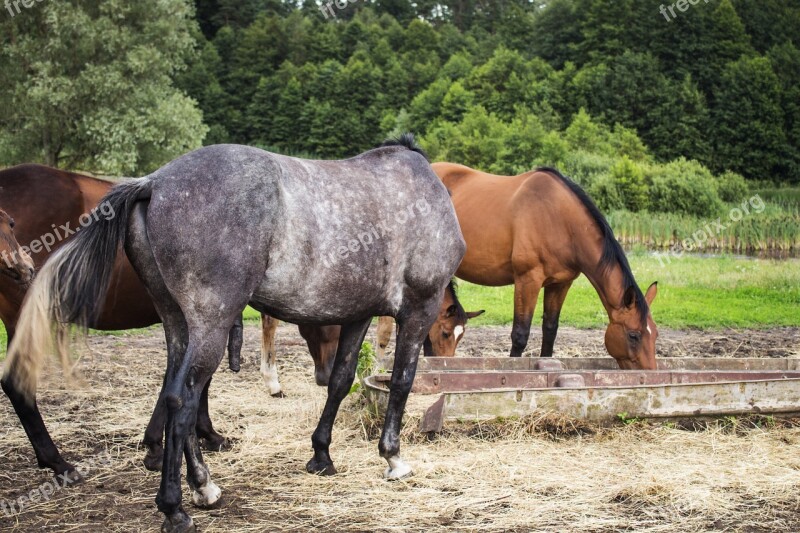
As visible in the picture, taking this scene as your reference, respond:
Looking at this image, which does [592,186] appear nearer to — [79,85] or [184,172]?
[79,85]

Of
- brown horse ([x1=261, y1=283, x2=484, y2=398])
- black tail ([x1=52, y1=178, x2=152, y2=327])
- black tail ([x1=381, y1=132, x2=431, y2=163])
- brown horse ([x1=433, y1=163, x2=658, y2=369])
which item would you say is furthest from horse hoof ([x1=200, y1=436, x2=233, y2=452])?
brown horse ([x1=433, y1=163, x2=658, y2=369])

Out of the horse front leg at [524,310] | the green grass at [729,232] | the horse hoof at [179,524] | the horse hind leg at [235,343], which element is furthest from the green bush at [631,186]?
the horse hoof at [179,524]

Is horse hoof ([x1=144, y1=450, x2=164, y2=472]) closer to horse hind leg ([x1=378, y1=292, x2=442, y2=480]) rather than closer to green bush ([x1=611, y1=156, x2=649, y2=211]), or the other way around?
horse hind leg ([x1=378, y1=292, x2=442, y2=480])

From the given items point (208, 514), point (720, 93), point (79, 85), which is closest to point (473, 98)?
point (720, 93)

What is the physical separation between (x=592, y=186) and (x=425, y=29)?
27887 mm

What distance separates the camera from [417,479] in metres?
4.59

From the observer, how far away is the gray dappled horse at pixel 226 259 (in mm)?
3771

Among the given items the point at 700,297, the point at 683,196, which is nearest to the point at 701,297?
the point at 700,297

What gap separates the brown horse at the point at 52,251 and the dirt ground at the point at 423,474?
23 centimetres

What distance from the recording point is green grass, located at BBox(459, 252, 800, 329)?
10.7 meters

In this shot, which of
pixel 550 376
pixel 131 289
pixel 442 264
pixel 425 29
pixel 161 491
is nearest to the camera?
pixel 161 491

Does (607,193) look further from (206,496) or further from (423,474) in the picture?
(206,496)

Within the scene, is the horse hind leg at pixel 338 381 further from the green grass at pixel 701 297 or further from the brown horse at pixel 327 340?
the green grass at pixel 701 297

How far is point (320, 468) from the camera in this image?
15.7 ft
